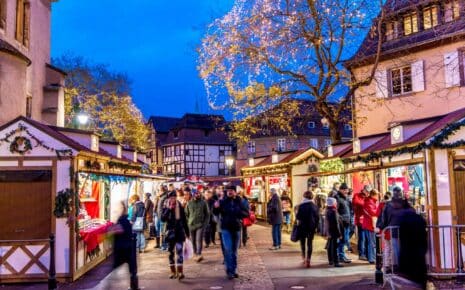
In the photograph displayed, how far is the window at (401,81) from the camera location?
24141mm

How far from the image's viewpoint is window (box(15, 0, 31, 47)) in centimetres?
Answer: 2164

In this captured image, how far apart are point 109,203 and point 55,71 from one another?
39.7ft

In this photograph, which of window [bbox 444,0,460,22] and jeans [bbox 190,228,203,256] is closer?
window [bbox 444,0,460,22]

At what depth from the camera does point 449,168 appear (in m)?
10.6

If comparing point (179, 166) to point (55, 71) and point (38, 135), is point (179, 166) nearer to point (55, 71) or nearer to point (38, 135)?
point (55, 71)

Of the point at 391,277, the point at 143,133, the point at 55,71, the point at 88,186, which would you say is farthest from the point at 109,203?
the point at 143,133

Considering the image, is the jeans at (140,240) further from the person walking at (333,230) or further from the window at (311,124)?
the window at (311,124)

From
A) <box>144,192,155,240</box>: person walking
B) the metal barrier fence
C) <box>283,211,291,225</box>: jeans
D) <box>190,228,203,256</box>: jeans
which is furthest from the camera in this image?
<box>283,211,291,225</box>: jeans

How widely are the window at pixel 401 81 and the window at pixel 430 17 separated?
81.6 inches

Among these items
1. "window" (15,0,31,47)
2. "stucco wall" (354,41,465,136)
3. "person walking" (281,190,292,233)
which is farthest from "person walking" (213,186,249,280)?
"window" (15,0,31,47)

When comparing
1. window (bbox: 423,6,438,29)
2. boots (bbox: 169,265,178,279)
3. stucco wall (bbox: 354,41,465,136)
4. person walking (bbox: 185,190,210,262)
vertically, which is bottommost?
boots (bbox: 169,265,178,279)

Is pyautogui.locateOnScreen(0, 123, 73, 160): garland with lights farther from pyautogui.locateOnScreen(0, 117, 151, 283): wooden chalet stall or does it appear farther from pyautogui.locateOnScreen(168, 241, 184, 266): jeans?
pyautogui.locateOnScreen(168, 241, 184, 266): jeans

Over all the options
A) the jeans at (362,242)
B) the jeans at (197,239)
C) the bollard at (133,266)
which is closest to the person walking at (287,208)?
the jeans at (197,239)

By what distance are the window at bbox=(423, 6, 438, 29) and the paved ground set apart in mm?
13638
